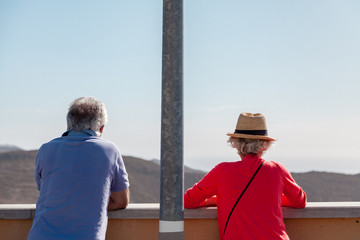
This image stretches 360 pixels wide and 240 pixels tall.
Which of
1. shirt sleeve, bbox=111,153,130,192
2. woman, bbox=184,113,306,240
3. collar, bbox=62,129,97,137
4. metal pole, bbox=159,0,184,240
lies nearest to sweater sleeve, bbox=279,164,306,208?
woman, bbox=184,113,306,240

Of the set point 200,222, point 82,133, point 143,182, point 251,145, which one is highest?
point 82,133

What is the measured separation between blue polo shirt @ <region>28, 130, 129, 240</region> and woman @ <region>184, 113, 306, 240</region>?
0.79 m

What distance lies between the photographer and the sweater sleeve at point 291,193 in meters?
3.47

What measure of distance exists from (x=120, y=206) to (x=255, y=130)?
1144mm

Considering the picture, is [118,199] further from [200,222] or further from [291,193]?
[291,193]

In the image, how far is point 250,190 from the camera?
3291 mm

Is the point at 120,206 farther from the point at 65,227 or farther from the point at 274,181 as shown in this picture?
the point at 274,181

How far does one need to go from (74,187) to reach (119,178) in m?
0.33

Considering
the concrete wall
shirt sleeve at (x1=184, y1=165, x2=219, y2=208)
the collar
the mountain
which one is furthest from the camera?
the mountain

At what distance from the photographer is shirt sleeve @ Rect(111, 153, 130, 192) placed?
3.18 meters

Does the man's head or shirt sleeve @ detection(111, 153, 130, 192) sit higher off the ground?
the man's head

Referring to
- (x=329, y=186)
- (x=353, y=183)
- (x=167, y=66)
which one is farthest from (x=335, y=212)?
(x=353, y=183)

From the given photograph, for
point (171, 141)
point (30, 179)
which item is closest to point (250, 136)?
point (171, 141)

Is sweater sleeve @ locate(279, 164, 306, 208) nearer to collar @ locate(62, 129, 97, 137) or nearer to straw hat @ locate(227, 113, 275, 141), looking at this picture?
straw hat @ locate(227, 113, 275, 141)
